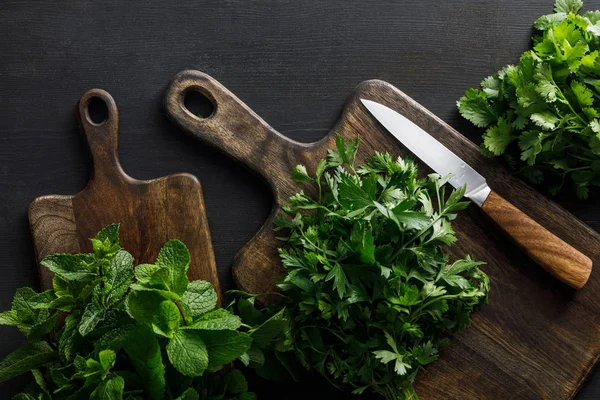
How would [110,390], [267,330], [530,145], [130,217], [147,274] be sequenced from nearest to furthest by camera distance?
[110,390], [147,274], [267,330], [530,145], [130,217]

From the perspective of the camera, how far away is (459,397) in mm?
1726

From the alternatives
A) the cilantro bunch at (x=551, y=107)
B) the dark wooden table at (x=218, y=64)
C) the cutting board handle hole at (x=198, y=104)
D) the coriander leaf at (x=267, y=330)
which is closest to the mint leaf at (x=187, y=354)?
the coriander leaf at (x=267, y=330)

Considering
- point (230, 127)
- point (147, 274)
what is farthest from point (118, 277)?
point (230, 127)

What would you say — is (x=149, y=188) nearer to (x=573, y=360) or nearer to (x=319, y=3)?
(x=319, y=3)

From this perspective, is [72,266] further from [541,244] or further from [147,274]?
[541,244]

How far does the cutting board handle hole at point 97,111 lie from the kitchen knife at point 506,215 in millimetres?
830

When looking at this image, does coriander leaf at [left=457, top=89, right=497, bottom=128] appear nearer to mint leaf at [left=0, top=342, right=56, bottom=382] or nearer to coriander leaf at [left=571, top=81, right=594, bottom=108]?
coriander leaf at [left=571, top=81, right=594, bottom=108]

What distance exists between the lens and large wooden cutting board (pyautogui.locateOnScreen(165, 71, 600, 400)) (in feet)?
5.69

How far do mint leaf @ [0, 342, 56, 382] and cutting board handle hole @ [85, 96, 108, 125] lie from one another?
648 millimetres

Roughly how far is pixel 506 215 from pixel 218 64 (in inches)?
34.9

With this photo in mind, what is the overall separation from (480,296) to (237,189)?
0.71m

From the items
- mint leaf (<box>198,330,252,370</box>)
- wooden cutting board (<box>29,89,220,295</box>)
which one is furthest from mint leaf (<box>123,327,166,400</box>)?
wooden cutting board (<box>29,89,220,295</box>)

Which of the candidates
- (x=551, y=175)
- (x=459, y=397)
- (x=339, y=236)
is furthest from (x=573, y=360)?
(x=339, y=236)

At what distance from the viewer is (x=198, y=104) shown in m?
1.87
